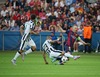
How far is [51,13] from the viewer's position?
119 feet

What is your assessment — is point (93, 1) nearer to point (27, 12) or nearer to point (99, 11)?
point (99, 11)

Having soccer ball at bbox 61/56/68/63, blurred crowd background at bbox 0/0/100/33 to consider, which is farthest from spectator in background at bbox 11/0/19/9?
soccer ball at bbox 61/56/68/63

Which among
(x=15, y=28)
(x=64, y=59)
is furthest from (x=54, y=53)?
(x=15, y=28)

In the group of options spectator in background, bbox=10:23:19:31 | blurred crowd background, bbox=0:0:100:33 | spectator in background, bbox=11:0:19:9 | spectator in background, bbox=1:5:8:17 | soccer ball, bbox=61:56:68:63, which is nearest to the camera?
soccer ball, bbox=61:56:68:63

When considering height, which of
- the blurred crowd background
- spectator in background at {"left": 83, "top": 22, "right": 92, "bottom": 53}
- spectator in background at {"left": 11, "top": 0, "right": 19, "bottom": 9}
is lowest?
spectator in background at {"left": 83, "top": 22, "right": 92, "bottom": 53}

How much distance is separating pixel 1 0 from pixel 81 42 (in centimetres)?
916

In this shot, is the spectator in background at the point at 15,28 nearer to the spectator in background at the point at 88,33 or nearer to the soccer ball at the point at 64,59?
the spectator in background at the point at 88,33

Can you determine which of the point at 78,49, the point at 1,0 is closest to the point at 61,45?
the point at 78,49

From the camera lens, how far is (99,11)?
118ft

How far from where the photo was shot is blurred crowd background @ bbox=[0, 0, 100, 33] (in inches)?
1388

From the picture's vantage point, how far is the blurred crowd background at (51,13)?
116 ft

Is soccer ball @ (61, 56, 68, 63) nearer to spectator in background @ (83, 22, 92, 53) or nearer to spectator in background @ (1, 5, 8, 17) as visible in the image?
spectator in background @ (83, 22, 92, 53)

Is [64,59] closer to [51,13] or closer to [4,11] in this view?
[51,13]

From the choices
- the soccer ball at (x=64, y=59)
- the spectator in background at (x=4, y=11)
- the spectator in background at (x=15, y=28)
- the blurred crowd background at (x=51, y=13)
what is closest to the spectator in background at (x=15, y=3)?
the blurred crowd background at (x=51, y=13)
